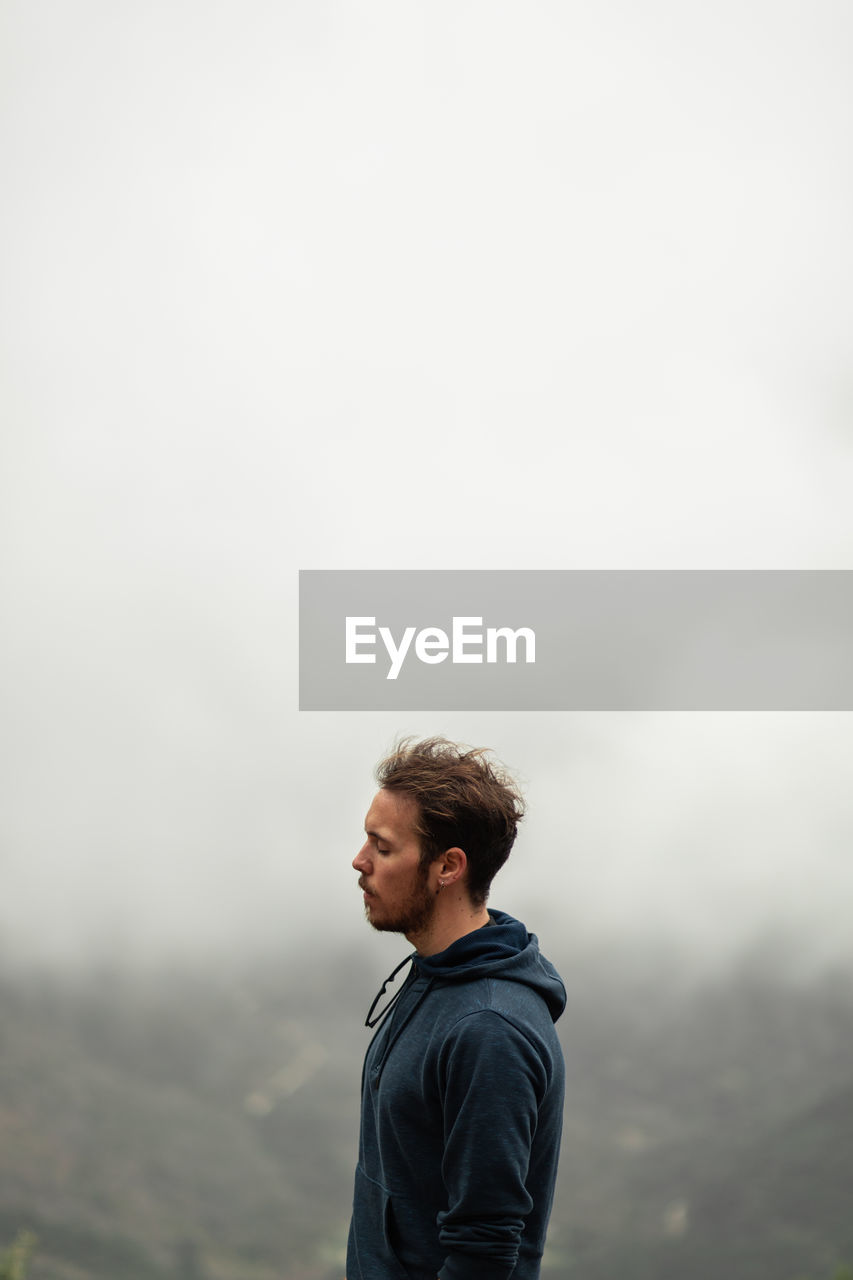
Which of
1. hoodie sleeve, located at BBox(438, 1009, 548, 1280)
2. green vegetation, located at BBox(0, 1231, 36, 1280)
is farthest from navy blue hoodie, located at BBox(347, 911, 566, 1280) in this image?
→ green vegetation, located at BBox(0, 1231, 36, 1280)

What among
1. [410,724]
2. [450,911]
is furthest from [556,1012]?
[410,724]

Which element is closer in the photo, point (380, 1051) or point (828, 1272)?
point (380, 1051)

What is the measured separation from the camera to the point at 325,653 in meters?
4.21

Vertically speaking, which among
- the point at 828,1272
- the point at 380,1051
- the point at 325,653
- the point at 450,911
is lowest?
the point at 828,1272

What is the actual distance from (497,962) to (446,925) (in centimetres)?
10

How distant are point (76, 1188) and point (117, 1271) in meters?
0.36

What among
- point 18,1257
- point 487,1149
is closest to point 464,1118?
point 487,1149

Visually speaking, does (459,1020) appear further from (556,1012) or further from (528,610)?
(528,610)

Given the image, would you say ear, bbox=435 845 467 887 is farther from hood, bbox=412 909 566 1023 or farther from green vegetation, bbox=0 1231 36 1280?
green vegetation, bbox=0 1231 36 1280

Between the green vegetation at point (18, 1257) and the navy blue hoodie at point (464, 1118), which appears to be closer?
the navy blue hoodie at point (464, 1118)

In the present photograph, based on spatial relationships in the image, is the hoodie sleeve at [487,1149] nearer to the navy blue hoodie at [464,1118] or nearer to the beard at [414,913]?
the navy blue hoodie at [464,1118]

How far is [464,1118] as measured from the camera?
47.2 inches

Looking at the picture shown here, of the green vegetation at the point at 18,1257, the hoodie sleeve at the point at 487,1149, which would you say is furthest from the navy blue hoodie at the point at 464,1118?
the green vegetation at the point at 18,1257

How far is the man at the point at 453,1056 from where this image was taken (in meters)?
1.20
